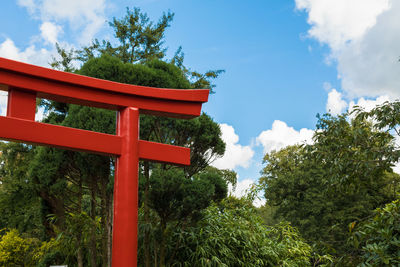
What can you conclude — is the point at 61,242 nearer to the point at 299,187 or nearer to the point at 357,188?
the point at 357,188

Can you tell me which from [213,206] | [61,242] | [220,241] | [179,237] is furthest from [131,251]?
[213,206]

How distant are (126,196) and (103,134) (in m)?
0.57

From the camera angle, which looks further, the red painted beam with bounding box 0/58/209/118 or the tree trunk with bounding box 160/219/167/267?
the tree trunk with bounding box 160/219/167/267

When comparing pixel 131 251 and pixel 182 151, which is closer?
pixel 131 251

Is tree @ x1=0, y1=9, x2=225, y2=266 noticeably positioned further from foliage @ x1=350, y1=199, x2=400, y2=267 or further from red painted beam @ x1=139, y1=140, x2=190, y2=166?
foliage @ x1=350, y1=199, x2=400, y2=267

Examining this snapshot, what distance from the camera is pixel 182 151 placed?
3467 mm

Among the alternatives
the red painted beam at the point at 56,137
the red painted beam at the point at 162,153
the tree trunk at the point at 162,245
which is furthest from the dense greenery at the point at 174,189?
the red painted beam at the point at 56,137

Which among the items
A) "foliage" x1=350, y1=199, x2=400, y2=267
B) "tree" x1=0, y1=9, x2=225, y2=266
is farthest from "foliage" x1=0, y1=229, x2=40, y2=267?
"foliage" x1=350, y1=199, x2=400, y2=267

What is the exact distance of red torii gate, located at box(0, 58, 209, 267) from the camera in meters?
2.82

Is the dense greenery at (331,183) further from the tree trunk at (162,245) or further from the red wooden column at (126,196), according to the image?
the tree trunk at (162,245)

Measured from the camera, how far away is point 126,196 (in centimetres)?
304

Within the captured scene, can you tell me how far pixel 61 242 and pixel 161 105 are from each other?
357 centimetres

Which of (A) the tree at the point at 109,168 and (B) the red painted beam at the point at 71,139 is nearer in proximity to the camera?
(B) the red painted beam at the point at 71,139

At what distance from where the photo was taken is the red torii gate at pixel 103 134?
2.82 metres
